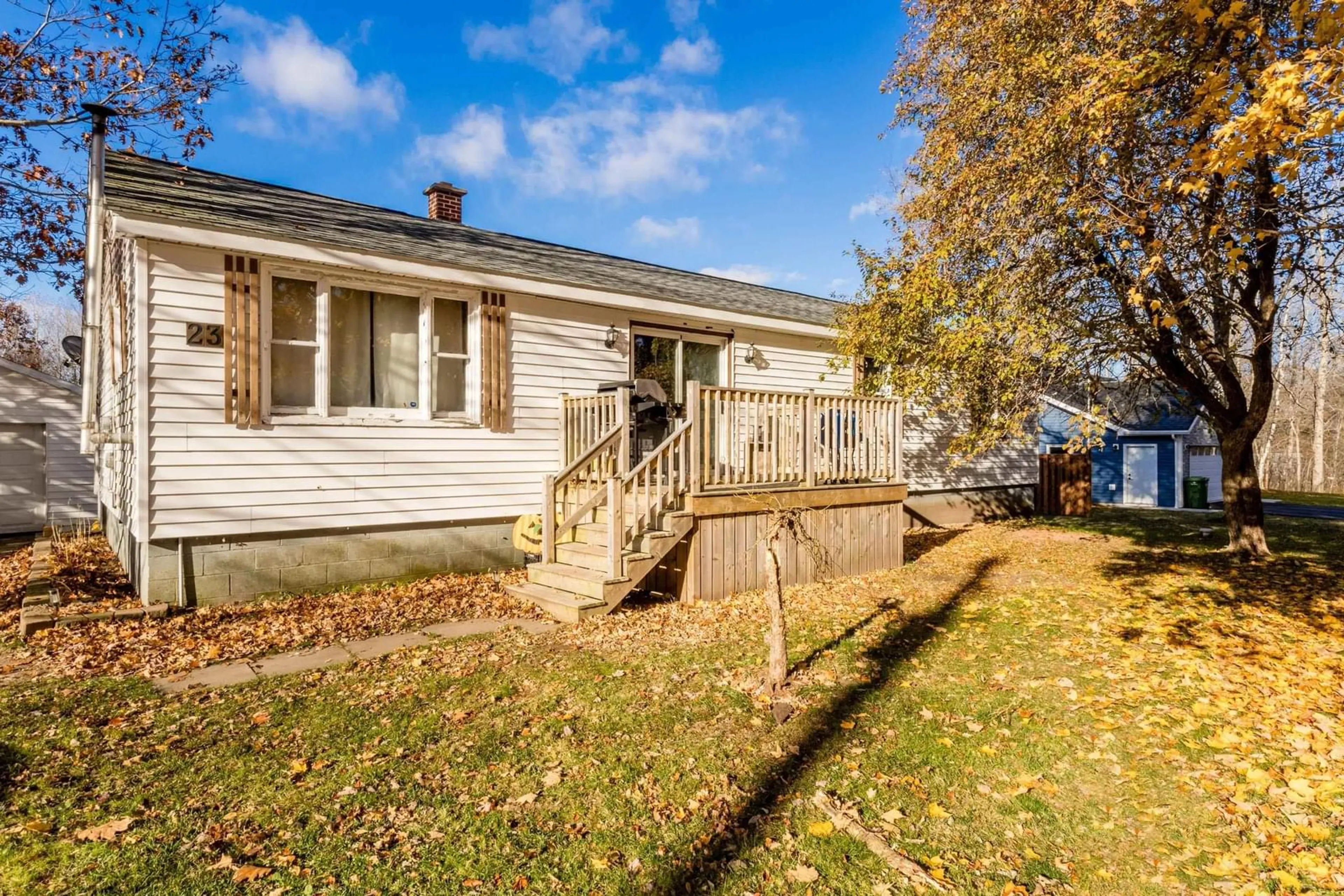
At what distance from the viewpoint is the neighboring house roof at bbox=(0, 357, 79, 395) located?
42.7ft

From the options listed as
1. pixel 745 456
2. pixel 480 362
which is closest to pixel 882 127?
pixel 745 456

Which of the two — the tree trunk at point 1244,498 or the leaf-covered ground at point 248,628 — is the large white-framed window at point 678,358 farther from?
the tree trunk at point 1244,498

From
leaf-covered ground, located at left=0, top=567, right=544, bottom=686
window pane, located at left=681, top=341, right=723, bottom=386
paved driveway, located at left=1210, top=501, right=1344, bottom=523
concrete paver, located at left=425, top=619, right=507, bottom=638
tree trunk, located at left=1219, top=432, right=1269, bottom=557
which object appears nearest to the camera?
leaf-covered ground, located at left=0, top=567, right=544, bottom=686

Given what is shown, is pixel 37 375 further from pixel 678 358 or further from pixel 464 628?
pixel 464 628

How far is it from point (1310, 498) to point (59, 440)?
111ft

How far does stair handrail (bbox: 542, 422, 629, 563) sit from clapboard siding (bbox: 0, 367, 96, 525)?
1162cm

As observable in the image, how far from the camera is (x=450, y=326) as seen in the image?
809cm

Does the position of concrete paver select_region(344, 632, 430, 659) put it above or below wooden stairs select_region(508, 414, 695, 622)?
below

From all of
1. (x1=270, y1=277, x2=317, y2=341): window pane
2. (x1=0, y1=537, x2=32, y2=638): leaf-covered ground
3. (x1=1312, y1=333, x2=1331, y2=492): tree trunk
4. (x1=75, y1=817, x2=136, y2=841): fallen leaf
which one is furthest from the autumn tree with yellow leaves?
(x1=1312, y1=333, x2=1331, y2=492): tree trunk

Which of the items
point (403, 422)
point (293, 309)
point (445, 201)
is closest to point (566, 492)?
point (403, 422)

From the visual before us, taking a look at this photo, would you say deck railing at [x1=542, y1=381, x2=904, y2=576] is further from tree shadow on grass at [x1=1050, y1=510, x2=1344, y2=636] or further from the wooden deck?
tree shadow on grass at [x1=1050, y1=510, x2=1344, y2=636]

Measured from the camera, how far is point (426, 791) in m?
3.30

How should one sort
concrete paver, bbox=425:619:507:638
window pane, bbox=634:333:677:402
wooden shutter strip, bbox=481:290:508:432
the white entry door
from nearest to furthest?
1. concrete paver, bbox=425:619:507:638
2. wooden shutter strip, bbox=481:290:508:432
3. window pane, bbox=634:333:677:402
4. the white entry door

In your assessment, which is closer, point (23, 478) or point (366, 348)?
point (366, 348)
